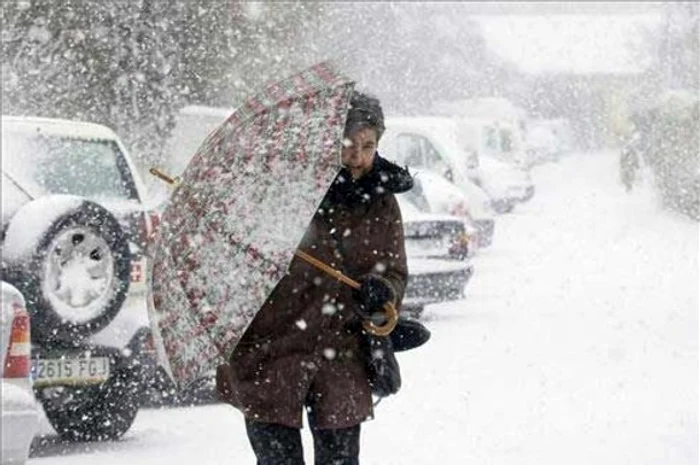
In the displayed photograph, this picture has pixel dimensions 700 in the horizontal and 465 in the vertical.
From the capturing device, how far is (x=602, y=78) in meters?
99.9

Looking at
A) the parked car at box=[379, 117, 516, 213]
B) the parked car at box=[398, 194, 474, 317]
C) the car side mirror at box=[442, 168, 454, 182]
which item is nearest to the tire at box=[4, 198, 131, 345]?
the parked car at box=[398, 194, 474, 317]

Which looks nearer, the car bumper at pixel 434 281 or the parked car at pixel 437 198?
the car bumper at pixel 434 281

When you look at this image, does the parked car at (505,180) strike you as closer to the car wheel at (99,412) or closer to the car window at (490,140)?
the car window at (490,140)

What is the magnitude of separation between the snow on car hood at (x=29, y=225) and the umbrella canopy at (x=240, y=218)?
118 inches

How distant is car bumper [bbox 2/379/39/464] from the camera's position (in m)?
6.73

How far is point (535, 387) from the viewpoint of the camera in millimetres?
11258

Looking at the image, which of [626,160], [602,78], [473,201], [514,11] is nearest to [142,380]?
[473,201]

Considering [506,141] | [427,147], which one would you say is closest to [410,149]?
[427,147]

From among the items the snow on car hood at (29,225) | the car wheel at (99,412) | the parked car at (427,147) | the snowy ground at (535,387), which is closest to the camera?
the snow on car hood at (29,225)

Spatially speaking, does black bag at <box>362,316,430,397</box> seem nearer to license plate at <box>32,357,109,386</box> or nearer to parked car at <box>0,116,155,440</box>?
parked car at <box>0,116,155,440</box>

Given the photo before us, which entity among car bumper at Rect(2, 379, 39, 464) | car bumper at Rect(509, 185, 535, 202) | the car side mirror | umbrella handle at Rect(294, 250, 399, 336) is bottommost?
car bumper at Rect(509, 185, 535, 202)

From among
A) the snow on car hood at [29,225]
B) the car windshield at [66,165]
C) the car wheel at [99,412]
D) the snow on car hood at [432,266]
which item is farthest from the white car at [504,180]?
the snow on car hood at [29,225]

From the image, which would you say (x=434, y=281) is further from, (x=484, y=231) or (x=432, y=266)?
(x=484, y=231)

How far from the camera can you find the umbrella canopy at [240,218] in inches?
197
